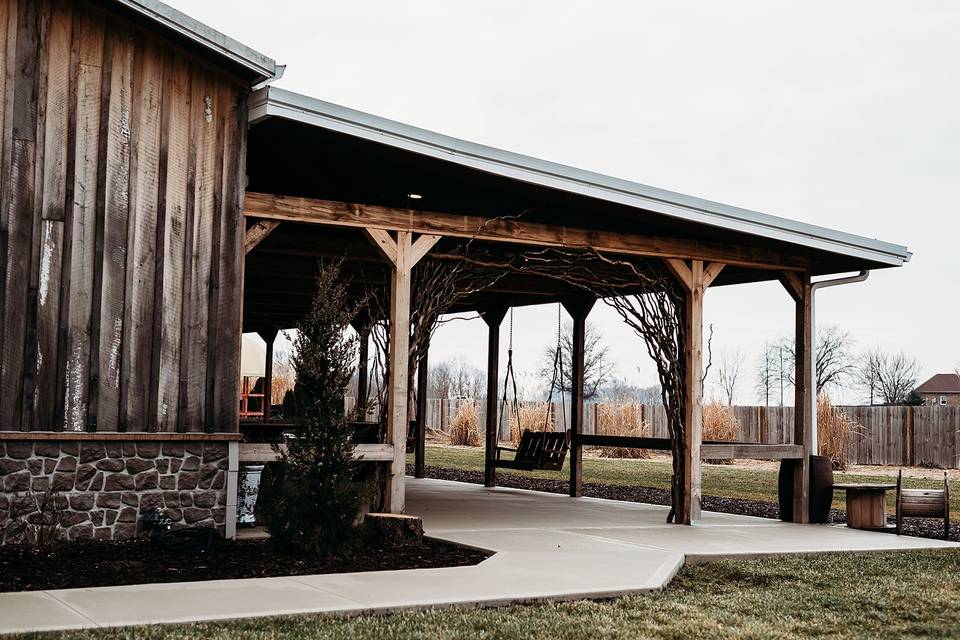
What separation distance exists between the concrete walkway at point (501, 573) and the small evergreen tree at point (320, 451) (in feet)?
2.40

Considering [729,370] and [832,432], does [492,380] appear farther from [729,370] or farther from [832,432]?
[729,370]

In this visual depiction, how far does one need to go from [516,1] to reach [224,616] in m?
17.6

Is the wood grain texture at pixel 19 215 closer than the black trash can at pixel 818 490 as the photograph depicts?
Yes

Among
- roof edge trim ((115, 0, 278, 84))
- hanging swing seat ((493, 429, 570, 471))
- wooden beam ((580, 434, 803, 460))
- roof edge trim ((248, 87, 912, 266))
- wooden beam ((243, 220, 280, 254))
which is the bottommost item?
hanging swing seat ((493, 429, 570, 471))

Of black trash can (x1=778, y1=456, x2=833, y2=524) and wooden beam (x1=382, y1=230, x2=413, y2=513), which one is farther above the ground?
wooden beam (x1=382, y1=230, x2=413, y2=513)

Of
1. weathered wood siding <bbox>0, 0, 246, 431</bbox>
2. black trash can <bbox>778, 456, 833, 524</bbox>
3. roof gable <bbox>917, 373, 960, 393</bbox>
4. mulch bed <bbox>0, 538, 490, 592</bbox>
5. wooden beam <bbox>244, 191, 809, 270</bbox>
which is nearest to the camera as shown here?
mulch bed <bbox>0, 538, 490, 592</bbox>

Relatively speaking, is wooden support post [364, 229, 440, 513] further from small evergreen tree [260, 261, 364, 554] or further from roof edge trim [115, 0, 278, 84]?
roof edge trim [115, 0, 278, 84]

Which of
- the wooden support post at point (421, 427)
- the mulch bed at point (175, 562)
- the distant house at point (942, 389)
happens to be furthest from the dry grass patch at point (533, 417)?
the distant house at point (942, 389)

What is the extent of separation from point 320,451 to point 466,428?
19700 mm

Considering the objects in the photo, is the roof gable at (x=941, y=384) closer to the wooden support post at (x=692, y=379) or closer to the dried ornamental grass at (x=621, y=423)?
the dried ornamental grass at (x=621, y=423)

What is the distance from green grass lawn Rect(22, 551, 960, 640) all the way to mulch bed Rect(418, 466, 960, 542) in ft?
11.2

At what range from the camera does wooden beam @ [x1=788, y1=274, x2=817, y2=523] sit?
1071cm

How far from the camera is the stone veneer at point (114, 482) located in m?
7.06

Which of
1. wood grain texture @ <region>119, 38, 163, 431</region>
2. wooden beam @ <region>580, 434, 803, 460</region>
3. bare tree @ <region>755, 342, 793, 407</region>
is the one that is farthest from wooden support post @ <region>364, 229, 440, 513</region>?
bare tree @ <region>755, 342, 793, 407</region>
